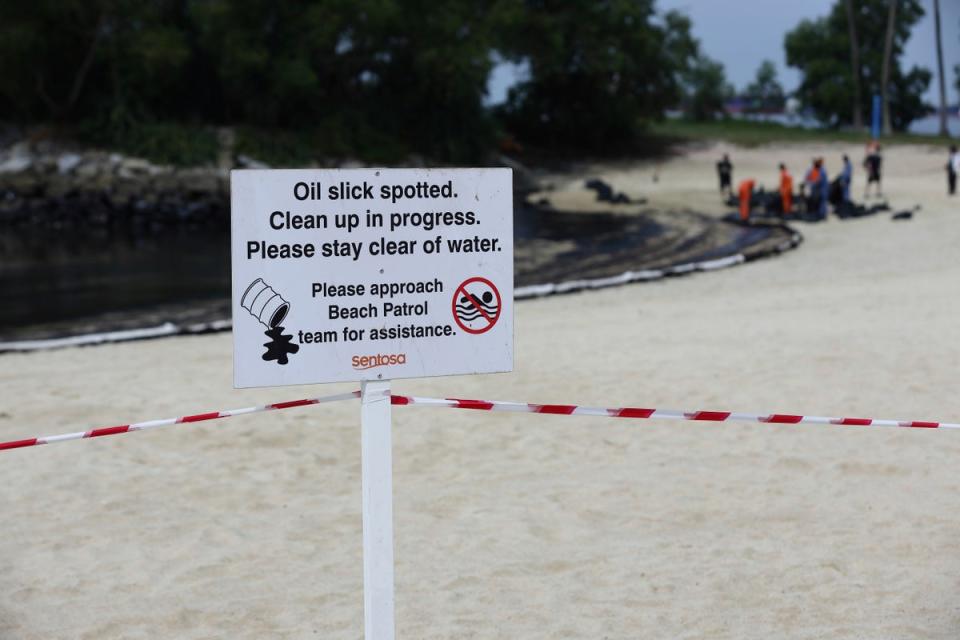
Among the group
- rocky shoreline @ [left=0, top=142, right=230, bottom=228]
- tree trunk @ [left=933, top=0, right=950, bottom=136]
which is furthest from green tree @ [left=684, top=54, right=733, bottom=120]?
rocky shoreline @ [left=0, top=142, right=230, bottom=228]

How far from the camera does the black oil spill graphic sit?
4.26m

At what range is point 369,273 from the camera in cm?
439

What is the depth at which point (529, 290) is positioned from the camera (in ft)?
59.3

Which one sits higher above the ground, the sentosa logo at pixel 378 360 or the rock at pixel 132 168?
the rock at pixel 132 168

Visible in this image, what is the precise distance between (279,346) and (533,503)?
346 cm

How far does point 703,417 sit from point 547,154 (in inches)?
1981

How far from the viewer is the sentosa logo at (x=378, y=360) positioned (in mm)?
4379

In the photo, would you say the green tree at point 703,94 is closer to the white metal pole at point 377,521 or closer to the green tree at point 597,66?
the green tree at point 597,66

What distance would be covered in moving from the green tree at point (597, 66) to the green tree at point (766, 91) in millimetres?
52386

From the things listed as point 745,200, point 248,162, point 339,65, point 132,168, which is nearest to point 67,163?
point 132,168

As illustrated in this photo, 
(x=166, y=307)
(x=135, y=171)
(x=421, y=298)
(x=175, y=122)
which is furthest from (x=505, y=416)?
(x=175, y=122)

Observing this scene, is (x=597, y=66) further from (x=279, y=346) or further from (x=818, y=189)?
(x=279, y=346)

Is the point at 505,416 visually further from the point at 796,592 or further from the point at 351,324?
the point at 351,324

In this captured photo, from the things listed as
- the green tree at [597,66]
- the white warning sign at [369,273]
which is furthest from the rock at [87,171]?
the white warning sign at [369,273]
